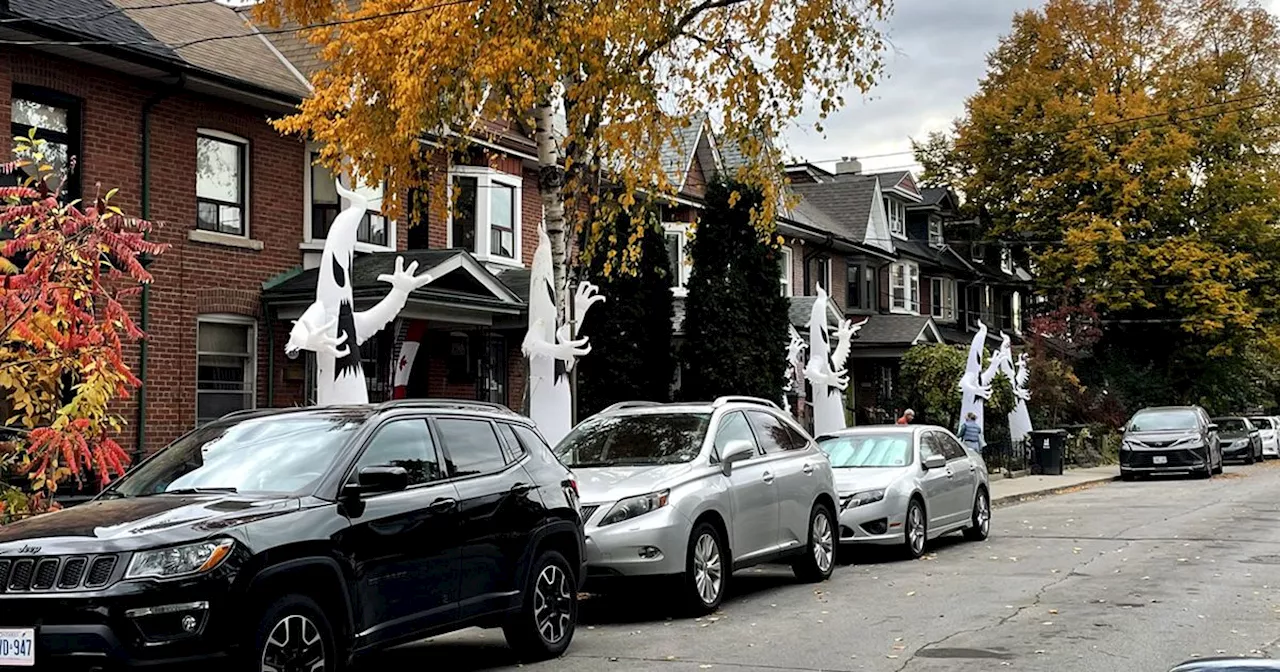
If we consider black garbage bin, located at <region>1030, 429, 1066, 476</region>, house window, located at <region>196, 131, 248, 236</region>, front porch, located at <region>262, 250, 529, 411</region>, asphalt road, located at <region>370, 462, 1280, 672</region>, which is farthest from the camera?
black garbage bin, located at <region>1030, 429, 1066, 476</region>

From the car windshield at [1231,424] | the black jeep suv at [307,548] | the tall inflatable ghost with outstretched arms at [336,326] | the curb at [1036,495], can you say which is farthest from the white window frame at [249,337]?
the car windshield at [1231,424]

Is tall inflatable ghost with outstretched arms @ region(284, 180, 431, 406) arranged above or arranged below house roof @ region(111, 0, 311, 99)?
below

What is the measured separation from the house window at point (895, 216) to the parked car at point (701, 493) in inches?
1525

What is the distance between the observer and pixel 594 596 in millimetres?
12609

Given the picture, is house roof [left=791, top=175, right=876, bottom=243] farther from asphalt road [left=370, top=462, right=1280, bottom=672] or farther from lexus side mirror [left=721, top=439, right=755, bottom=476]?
lexus side mirror [left=721, top=439, right=755, bottom=476]

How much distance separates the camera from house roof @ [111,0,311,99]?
19.2 metres

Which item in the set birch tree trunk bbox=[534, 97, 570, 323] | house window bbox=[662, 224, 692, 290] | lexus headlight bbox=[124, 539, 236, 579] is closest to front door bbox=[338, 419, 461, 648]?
lexus headlight bbox=[124, 539, 236, 579]

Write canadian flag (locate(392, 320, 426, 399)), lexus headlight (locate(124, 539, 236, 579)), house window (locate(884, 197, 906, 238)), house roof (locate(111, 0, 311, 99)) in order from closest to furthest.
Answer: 1. lexus headlight (locate(124, 539, 236, 579))
2. house roof (locate(111, 0, 311, 99))
3. canadian flag (locate(392, 320, 426, 399))
4. house window (locate(884, 197, 906, 238))

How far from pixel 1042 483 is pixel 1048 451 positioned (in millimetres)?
3783

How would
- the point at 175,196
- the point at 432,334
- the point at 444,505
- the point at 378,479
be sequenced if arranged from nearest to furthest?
the point at 378,479 → the point at 444,505 → the point at 175,196 → the point at 432,334

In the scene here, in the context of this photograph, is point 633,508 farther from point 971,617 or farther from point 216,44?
point 216,44

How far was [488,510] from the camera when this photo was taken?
874cm

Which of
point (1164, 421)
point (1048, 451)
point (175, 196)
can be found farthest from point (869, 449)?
point (1164, 421)

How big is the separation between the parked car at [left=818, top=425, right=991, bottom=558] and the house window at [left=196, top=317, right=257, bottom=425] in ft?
27.4
